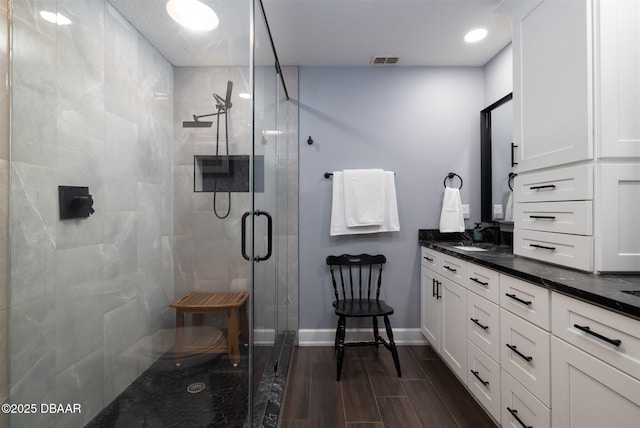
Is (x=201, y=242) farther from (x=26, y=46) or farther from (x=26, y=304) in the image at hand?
(x=26, y=46)

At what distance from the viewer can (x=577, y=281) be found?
1.01 metres

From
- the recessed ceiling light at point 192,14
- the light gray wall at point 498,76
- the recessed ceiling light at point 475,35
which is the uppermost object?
the recessed ceiling light at point 475,35

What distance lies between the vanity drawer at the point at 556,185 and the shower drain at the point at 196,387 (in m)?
1.78

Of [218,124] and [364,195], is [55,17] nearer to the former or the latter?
[218,124]

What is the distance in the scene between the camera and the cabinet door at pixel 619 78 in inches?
43.8

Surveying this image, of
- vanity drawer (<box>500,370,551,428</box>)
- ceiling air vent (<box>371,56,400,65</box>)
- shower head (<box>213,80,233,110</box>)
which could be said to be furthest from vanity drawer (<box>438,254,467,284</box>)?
ceiling air vent (<box>371,56,400,65</box>)

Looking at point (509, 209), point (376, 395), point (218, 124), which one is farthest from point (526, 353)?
point (218, 124)

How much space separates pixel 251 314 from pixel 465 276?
1267 mm

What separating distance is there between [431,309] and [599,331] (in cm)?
136

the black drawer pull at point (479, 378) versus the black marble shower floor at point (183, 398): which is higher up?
the black marble shower floor at point (183, 398)

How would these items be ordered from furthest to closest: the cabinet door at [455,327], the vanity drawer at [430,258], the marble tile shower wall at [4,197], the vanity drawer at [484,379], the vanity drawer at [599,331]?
the vanity drawer at [430,258] < the cabinet door at [455,327] < the vanity drawer at [484,379] < the marble tile shower wall at [4,197] < the vanity drawer at [599,331]

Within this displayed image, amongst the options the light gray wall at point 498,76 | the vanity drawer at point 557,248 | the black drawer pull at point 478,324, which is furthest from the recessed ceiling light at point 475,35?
the black drawer pull at point 478,324

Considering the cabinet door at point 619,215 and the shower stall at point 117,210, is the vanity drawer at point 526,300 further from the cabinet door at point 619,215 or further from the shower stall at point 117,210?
the shower stall at point 117,210

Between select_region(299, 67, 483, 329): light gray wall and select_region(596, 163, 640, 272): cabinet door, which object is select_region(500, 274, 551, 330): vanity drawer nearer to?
select_region(596, 163, 640, 272): cabinet door
